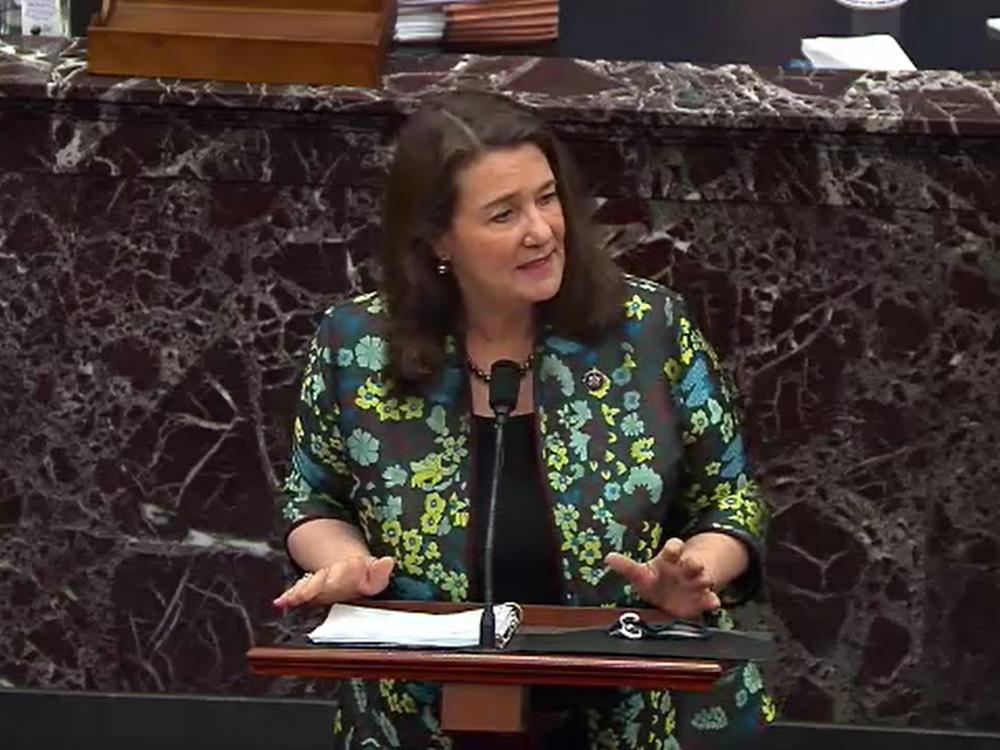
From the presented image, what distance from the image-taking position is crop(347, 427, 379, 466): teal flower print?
2.80 metres

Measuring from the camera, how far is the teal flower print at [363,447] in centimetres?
280

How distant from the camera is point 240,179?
151 inches

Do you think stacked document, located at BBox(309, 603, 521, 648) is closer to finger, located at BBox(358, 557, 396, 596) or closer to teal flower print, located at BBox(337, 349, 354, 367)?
finger, located at BBox(358, 557, 396, 596)

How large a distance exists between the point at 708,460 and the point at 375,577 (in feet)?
1.54

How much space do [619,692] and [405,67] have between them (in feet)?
5.22

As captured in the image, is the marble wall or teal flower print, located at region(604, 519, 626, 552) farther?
the marble wall

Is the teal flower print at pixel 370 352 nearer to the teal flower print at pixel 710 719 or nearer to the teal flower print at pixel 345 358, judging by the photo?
the teal flower print at pixel 345 358

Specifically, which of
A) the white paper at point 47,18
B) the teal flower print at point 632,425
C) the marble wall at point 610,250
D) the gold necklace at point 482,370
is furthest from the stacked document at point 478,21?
the teal flower print at point 632,425

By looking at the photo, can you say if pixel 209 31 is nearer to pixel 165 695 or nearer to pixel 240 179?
pixel 240 179

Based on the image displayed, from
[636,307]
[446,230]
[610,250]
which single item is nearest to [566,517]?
[636,307]

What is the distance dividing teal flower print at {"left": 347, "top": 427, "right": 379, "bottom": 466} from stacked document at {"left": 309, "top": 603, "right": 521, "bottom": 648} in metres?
0.28

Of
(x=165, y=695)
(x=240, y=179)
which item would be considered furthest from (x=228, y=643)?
(x=240, y=179)

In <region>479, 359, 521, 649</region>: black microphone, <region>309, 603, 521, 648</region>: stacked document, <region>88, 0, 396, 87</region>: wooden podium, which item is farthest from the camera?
<region>88, 0, 396, 87</region>: wooden podium

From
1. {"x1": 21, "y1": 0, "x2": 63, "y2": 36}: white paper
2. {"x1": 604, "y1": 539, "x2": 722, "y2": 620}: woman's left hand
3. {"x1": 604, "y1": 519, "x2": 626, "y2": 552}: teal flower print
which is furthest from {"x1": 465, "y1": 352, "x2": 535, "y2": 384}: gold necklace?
{"x1": 21, "y1": 0, "x2": 63, "y2": 36}: white paper
